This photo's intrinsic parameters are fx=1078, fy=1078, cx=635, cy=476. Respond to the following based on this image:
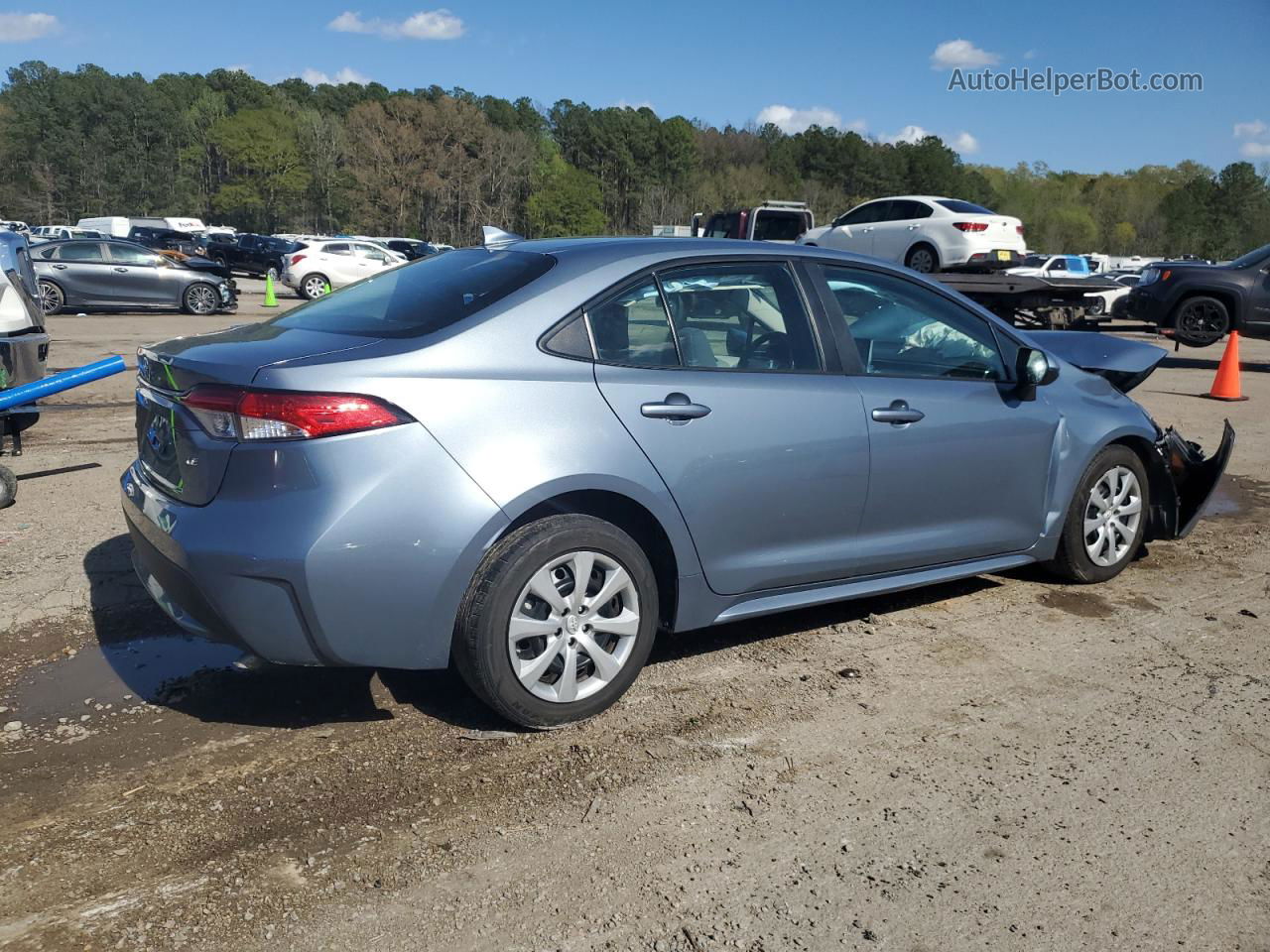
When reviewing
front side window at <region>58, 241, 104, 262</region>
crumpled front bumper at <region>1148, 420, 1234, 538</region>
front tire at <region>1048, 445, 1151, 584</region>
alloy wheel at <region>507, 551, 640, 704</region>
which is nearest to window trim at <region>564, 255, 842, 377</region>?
alloy wheel at <region>507, 551, 640, 704</region>

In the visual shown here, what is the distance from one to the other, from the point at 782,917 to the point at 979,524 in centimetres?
242

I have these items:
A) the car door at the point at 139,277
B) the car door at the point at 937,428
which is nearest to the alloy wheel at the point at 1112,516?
the car door at the point at 937,428

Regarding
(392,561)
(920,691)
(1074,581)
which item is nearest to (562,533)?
(392,561)

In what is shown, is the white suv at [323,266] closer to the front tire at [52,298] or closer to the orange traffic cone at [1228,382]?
the front tire at [52,298]

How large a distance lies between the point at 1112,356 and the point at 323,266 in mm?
24672

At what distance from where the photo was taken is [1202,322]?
16359 millimetres

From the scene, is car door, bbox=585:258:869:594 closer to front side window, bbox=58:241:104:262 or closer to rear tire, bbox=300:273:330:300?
front side window, bbox=58:241:104:262

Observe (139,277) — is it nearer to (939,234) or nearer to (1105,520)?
(939,234)

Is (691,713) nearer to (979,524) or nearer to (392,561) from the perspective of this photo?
(392,561)

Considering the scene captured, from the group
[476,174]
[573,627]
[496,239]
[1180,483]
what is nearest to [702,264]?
[496,239]

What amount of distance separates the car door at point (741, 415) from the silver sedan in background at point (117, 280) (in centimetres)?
1959

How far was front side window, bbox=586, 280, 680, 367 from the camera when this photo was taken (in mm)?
→ 3664

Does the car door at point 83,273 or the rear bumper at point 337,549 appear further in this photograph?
the car door at point 83,273

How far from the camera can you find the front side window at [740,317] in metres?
3.90
